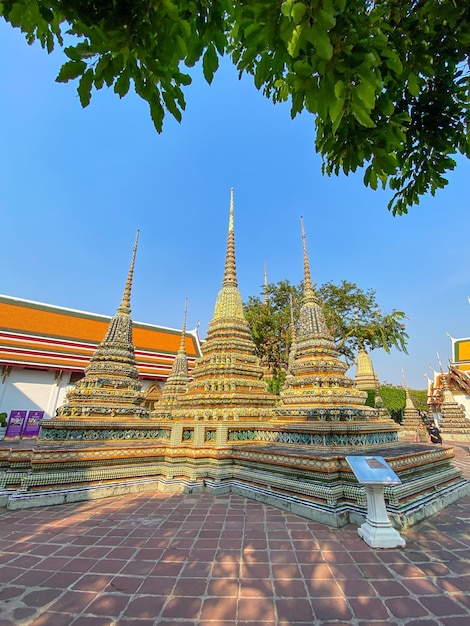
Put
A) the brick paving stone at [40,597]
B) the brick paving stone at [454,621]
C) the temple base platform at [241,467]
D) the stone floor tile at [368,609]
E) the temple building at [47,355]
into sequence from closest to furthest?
the brick paving stone at [454,621]
the stone floor tile at [368,609]
the brick paving stone at [40,597]
the temple base platform at [241,467]
the temple building at [47,355]

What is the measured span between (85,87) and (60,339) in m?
21.5

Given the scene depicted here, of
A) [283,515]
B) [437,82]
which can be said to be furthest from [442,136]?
[283,515]

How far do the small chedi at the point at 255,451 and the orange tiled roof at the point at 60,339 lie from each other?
12.5 metres

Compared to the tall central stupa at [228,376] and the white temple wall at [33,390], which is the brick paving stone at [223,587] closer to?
the tall central stupa at [228,376]

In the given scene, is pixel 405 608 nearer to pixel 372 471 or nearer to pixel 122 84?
pixel 372 471

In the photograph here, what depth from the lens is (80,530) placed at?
13.5 ft

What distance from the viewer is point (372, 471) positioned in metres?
3.79

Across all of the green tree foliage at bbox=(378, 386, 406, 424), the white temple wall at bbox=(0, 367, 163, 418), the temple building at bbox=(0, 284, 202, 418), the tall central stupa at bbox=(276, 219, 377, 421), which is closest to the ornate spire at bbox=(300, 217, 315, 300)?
the tall central stupa at bbox=(276, 219, 377, 421)

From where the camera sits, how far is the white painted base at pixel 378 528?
138 inches

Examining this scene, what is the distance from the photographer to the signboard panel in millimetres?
3624

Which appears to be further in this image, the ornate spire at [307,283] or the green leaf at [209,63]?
the ornate spire at [307,283]

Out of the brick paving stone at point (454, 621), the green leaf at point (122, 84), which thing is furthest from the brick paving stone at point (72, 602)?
the green leaf at point (122, 84)

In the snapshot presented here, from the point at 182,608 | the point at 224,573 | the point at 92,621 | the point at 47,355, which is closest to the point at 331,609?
the point at 224,573

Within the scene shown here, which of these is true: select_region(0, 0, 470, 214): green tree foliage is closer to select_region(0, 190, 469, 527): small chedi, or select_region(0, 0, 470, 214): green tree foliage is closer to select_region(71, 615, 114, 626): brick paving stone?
select_region(71, 615, 114, 626): brick paving stone
